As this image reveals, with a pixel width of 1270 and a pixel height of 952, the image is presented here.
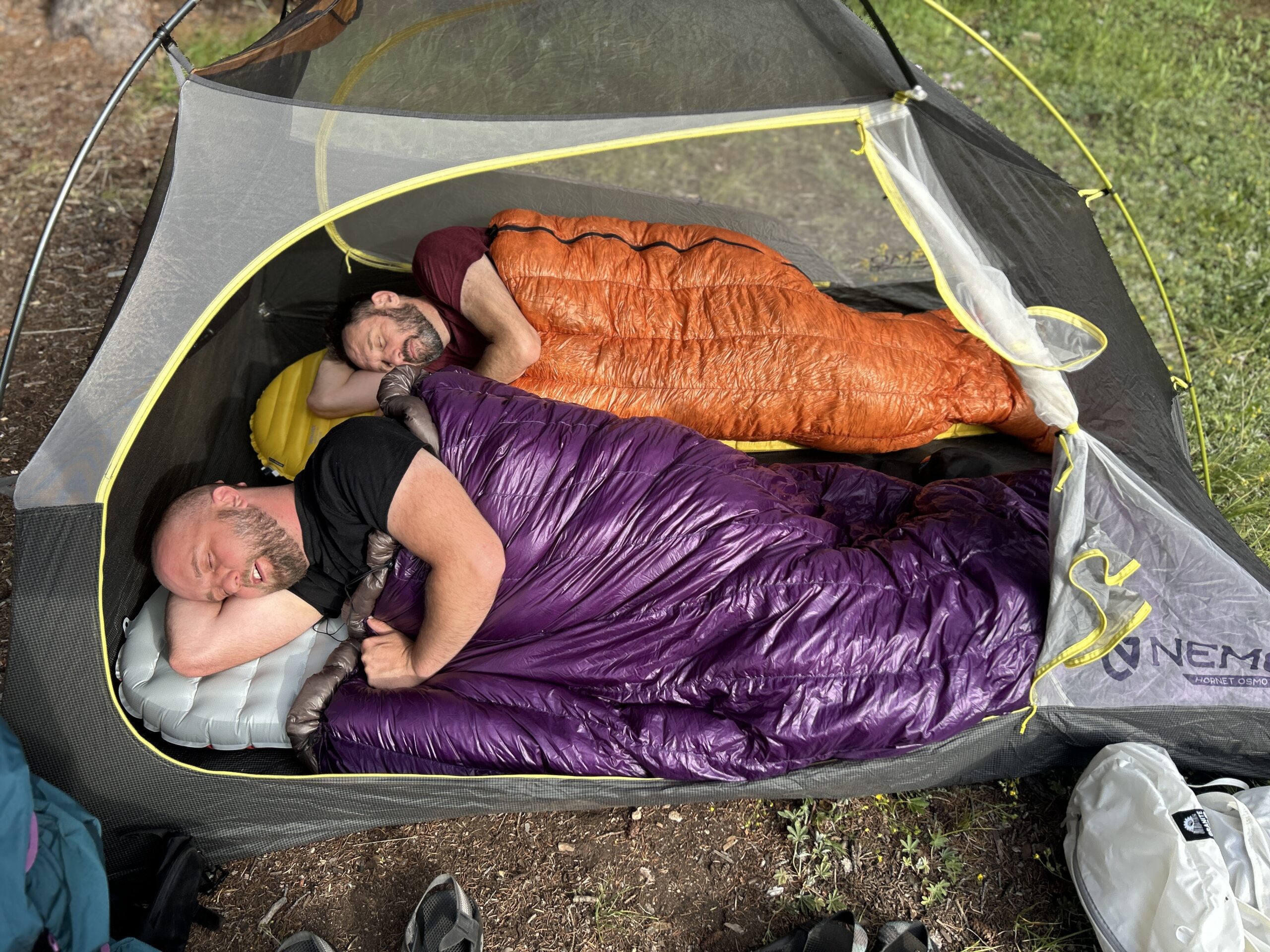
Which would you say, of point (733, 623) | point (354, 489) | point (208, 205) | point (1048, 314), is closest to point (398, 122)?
point (208, 205)

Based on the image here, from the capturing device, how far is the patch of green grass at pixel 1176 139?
126 inches

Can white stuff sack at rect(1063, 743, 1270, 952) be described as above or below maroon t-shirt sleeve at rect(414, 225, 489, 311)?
below

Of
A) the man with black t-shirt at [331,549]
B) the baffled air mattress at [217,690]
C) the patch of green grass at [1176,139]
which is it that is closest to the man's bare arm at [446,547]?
the man with black t-shirt at [331,549]

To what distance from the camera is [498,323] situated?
2.75 meters

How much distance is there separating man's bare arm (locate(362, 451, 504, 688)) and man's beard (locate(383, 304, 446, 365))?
2.80 ft

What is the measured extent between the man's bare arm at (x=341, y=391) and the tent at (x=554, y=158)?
1.56 feet

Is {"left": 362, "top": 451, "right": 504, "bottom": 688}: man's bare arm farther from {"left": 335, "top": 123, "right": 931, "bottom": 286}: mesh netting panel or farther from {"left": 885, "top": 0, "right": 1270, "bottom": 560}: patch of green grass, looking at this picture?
{"left": 885, "top": 0, "right": 1270, "bottom": 560}: patch of green grass

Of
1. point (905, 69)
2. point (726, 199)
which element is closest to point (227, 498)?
point (905, 69)

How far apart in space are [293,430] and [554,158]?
1237 mm

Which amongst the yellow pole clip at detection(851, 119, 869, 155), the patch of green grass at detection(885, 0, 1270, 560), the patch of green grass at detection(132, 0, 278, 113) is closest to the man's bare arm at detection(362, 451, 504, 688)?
the yellow pole clip at detection(851, 119, 869, 155)

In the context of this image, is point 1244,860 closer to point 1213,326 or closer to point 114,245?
point 1213,326

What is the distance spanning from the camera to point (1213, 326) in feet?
11.3

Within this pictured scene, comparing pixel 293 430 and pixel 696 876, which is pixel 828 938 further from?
pixel 293 430

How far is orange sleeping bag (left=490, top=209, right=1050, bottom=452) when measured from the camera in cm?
274
